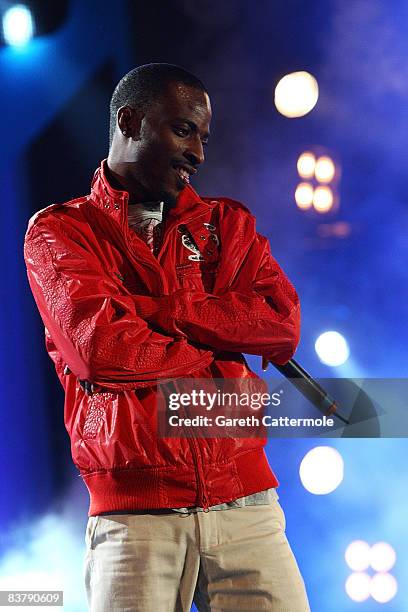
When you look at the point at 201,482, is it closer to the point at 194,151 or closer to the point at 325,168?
the point at 194,151

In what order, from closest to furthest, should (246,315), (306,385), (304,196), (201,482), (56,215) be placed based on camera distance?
(201,482)
(246,315)
(56,215)
(306,385)
(304,196)

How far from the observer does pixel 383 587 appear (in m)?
3.16

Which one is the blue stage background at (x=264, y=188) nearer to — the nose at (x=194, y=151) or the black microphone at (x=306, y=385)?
the black microphone at (x=306, y=385)

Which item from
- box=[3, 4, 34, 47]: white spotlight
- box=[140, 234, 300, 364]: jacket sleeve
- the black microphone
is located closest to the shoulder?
box=[140, 234, 300, 364]: jacket sleeve

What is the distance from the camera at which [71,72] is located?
127 inches

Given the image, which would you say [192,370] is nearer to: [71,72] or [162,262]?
[162,262]

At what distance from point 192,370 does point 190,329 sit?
10 centimetres

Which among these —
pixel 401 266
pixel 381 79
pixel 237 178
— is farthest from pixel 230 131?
pixel 401 266

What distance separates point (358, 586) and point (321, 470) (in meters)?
0.46

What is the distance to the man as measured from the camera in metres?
1.81

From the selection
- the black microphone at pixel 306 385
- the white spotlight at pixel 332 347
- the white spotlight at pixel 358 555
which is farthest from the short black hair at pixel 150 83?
the white spotlight at pixel 358 555

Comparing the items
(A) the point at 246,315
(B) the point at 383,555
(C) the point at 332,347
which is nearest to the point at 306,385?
(A) the point at 246,315

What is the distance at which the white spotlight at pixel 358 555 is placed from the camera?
125 inches

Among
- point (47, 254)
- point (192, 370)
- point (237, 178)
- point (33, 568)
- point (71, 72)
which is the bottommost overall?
point (33, 568)
